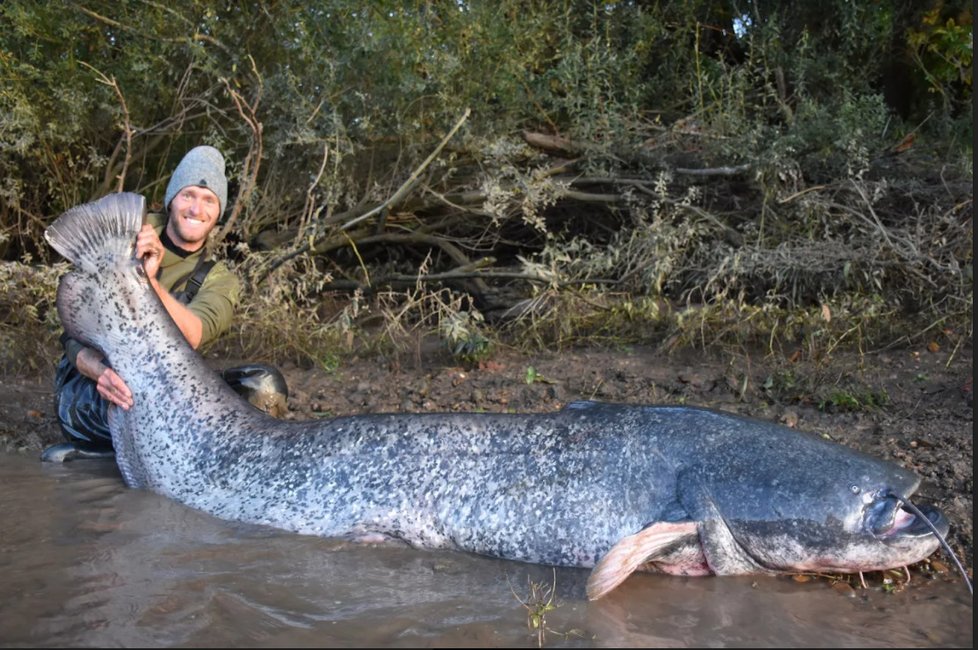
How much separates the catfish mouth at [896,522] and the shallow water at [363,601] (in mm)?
216

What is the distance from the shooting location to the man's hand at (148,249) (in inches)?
180

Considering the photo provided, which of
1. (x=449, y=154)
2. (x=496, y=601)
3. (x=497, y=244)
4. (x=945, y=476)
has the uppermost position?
(x=449, y=154)

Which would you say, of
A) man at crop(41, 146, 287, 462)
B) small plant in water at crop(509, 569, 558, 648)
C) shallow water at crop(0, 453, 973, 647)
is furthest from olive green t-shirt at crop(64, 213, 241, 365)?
small plant in water at crop(509, 569, 558, 648)

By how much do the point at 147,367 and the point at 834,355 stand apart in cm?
409

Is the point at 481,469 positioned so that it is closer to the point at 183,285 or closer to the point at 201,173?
the point at 183,285

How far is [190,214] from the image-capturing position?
17.3 ft

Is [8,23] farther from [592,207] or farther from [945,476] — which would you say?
[945,476]

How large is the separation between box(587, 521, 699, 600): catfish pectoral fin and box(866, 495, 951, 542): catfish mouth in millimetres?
653

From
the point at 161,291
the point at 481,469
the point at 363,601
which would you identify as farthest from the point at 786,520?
the point at 161,291

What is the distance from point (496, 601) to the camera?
11.5ft

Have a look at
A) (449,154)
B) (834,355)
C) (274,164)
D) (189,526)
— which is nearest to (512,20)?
(449,154)

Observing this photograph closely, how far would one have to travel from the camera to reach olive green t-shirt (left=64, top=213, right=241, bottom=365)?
5.13 metres

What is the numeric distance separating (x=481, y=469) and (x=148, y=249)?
6.44 feet

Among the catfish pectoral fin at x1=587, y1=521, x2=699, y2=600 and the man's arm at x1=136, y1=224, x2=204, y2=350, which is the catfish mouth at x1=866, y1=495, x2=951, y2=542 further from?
the man's arm at x1=136, y1=224, x2=204, y2=350
